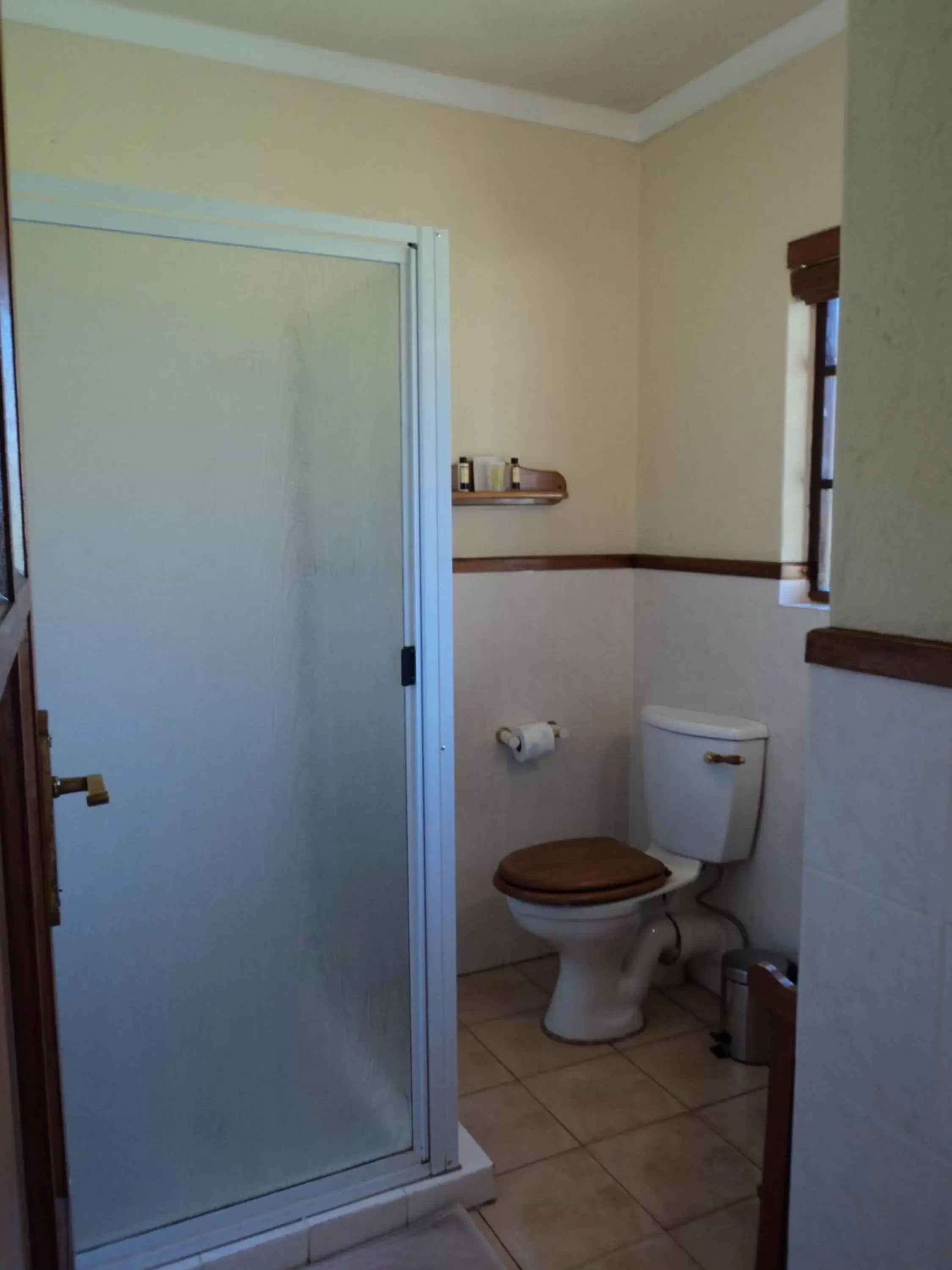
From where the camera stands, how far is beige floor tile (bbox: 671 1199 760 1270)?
1.79 metres

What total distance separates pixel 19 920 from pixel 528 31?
7.67 ft

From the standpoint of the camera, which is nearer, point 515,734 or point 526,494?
point 526,494

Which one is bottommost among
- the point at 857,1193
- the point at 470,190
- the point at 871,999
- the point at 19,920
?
the point at 857,1193

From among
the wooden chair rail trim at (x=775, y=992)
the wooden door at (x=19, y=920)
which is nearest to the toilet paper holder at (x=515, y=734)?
the wooden chair rail trim at (x=775, y=992)

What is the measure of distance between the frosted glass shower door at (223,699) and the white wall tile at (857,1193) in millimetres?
886

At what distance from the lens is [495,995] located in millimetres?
2811

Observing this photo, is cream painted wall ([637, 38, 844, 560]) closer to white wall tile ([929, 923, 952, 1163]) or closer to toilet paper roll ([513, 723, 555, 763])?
toilet paper roll ([513, 723, 555, 763])

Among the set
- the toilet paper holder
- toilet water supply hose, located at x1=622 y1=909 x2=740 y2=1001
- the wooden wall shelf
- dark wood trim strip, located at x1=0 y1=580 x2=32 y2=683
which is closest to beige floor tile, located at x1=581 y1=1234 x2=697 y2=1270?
toilet water supply hose, located at x1=622 y1=909 x2=740 y2=1001

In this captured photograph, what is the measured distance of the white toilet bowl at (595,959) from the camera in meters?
2.44

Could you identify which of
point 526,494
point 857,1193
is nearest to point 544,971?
point 526,494

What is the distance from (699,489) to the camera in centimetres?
275

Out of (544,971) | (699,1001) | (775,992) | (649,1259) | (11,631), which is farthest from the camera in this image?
(544,971)

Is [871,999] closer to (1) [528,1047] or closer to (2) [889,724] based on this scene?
(2) [889,724]

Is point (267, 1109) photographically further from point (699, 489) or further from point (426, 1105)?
point (699, 489)
